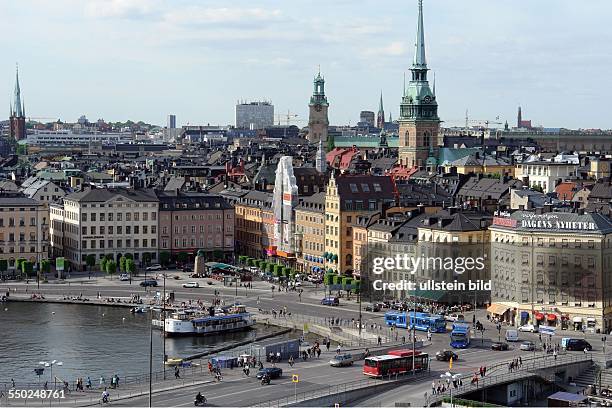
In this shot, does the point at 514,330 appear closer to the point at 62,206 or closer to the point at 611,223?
the point at 611,223

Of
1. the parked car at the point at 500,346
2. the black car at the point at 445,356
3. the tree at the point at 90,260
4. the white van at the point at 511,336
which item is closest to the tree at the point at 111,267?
the tree at the point at 90,260

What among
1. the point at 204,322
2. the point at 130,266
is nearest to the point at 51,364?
the point at 204,322

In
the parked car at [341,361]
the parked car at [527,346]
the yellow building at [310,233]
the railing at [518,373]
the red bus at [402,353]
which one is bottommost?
the railing at [518,373]

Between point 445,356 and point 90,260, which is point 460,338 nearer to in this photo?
point 445,356

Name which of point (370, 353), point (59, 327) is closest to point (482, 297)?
point (370, 353)

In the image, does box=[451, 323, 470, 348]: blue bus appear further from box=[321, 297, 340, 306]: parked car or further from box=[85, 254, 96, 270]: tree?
box=[85, 254, 96, 270]: tree

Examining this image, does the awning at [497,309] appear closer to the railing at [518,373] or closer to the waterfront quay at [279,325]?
the waterfront quay at [279,325]
